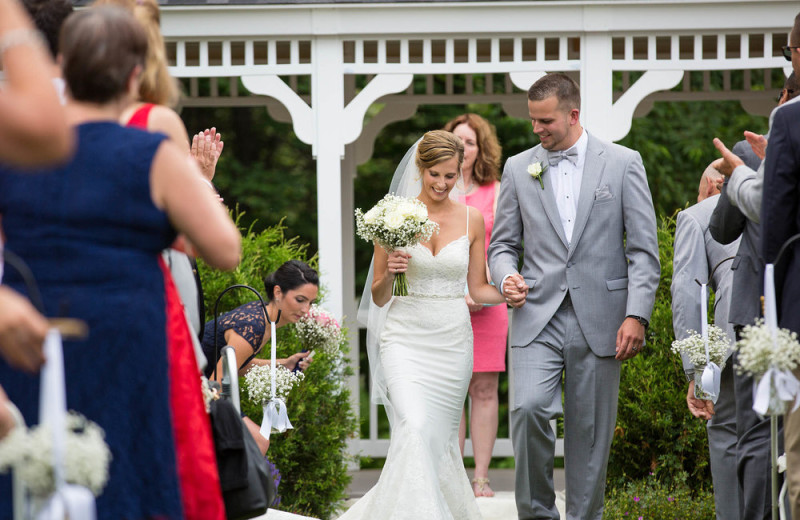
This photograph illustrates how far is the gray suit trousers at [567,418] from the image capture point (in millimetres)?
5695

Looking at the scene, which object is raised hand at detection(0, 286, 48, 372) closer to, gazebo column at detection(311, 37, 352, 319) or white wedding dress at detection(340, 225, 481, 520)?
white wedding dress at detection(340, 225, 481, 520)

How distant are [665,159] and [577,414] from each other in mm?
10037

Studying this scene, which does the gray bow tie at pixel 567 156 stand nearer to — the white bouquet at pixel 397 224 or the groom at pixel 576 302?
the groom at pixel 576 302

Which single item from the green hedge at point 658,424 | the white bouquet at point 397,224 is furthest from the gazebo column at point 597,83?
the white bouquet at point 397,224

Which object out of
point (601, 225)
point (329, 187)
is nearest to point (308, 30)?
point (329, 187)

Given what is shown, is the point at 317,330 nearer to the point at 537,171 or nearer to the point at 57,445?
the point at 537,171

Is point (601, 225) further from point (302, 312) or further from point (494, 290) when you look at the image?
point (302, 312)

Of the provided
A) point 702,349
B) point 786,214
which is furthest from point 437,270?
point 786,214

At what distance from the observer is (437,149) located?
6.27 m

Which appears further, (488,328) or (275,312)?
(488,328)

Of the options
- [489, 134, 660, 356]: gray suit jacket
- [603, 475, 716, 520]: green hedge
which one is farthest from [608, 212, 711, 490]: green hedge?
[489, 134, 660, 356]: gray suit jacket

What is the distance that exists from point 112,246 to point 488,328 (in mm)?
5265

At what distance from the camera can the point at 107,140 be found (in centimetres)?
279

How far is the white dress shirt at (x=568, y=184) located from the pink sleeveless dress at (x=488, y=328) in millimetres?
1769
